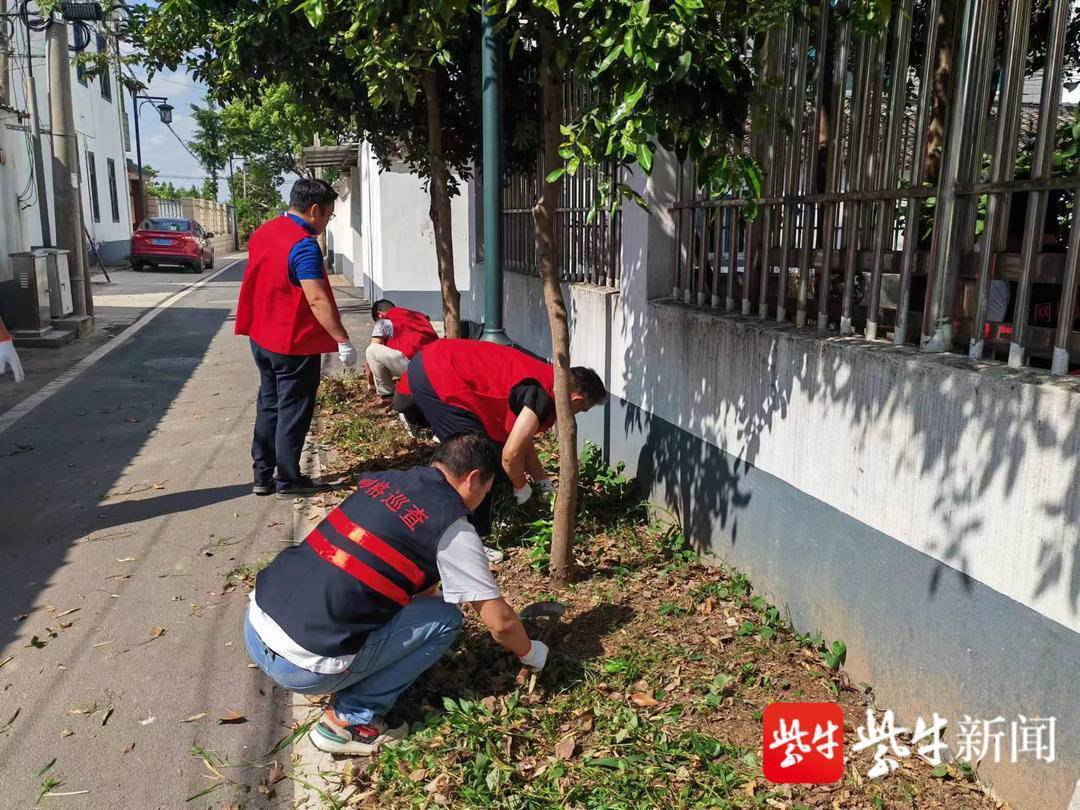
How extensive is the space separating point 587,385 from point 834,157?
1465mm

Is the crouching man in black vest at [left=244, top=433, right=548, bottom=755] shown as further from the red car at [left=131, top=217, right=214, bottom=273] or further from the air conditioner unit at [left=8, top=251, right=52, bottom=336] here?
the red car at [left=131, top=217, right=214, bottom=273]

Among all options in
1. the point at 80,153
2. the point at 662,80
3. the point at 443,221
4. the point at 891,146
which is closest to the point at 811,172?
the point at 891,146

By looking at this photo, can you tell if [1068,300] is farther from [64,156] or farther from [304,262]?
[64,156]

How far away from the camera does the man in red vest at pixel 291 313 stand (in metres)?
5.29

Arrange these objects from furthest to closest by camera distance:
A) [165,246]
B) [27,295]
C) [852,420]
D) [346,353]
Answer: [165,246] → [27,295] → [346,353] → [852,420]

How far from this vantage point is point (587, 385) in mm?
4180

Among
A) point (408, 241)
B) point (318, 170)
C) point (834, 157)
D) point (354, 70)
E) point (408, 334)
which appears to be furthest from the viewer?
point (318, 170)

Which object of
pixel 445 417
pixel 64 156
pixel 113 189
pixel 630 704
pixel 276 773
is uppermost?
pixel 113 189

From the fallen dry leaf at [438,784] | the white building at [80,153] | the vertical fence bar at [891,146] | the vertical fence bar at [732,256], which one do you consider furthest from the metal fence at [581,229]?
the white building at [80,153]

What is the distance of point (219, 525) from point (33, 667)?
1600mm

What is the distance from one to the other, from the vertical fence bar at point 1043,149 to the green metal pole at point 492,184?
2627 mm

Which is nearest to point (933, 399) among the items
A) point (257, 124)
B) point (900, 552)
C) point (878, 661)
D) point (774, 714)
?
point (900, 552)

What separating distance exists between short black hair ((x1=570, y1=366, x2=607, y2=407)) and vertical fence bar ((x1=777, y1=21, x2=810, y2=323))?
2.96 feet

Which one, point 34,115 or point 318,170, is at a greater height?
point 318,170
